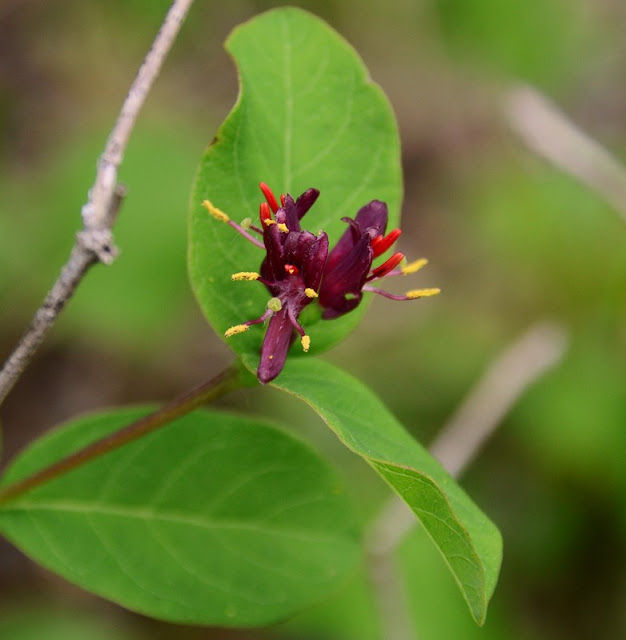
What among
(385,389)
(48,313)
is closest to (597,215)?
(385,389)

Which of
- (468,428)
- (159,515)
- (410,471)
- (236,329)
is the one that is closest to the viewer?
(410,471)

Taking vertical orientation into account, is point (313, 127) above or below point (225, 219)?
above

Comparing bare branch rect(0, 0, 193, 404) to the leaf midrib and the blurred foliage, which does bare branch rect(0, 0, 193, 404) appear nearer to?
the leaf midrib

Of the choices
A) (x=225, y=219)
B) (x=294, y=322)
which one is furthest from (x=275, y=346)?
(x=225, y=219)

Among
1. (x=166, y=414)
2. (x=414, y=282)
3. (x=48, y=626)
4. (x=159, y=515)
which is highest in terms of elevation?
(x=166, y=414)

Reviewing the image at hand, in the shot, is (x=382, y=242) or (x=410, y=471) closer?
(x=410, y=471)

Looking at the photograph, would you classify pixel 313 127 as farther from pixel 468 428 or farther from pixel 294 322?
pixel 468 428

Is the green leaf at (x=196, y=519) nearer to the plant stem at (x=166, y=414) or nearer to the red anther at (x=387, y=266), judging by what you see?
the plant stem at (x=166, y=414)

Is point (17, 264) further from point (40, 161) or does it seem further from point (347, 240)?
point (347, 240)
